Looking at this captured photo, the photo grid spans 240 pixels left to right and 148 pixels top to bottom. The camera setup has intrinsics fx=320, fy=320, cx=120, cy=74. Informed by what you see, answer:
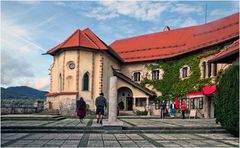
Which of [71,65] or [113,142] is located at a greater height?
[71,65]

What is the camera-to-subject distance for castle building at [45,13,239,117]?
3466cm

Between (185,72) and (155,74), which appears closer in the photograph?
(185,72)

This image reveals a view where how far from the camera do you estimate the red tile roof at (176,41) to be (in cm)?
3488

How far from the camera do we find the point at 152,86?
142 feet

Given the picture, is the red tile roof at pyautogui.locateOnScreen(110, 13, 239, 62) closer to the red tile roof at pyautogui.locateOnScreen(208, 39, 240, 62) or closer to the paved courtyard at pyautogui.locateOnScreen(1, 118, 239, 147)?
the red tile roof at pyautogui.locateOnScreen(208, 39, 240, 62)

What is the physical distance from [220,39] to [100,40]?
49.5 ft

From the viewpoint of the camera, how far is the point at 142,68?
1757 inches

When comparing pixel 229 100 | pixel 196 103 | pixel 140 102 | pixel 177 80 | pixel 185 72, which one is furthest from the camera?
pixel 140 102

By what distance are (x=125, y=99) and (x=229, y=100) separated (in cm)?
3124

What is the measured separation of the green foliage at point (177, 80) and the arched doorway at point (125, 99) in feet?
8.42

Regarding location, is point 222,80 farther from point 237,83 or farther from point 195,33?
point 195,33

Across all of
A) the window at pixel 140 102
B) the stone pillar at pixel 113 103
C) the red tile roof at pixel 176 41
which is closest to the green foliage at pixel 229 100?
the stone pillar at pixel 113 103

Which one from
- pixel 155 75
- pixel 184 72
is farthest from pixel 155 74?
pixel 184 72

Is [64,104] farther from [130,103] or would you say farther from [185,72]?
[185,72]
